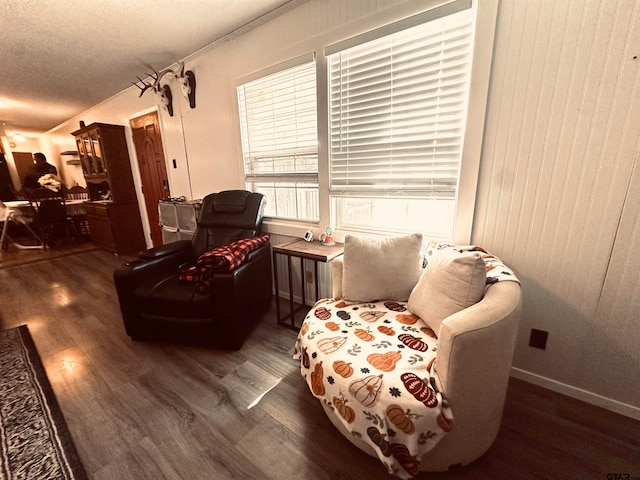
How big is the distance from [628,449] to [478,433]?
0.76 meters

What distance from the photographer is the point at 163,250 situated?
216cm

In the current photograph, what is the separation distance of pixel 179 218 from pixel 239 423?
2409mm

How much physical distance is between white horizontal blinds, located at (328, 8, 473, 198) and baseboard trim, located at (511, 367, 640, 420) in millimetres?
1153

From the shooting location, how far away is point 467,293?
3.54 feet

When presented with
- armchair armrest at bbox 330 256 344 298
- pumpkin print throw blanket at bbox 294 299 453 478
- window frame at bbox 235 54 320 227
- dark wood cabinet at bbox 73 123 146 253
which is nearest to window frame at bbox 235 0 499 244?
window frame at bbox 235 54 320 227

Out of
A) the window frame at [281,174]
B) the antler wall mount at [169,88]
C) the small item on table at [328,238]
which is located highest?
the antler wall mount at [169,88]

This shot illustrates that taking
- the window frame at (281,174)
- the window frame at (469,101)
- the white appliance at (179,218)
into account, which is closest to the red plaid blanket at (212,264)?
the window frame at (281,174)

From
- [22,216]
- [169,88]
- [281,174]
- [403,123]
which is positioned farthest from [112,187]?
[403,123]

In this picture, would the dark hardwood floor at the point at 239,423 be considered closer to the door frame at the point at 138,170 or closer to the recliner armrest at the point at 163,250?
the recliner armrest at the point at 163,250

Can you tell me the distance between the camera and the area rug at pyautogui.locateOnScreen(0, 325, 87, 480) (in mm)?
1095

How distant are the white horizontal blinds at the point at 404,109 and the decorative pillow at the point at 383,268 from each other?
48cm

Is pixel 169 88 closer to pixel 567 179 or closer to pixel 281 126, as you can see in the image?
pixel 281 126

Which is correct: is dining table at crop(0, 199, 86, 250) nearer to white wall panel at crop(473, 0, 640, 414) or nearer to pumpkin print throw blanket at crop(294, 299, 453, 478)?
pumpkin print throw blanket at crop(294, 299, 453, 478)

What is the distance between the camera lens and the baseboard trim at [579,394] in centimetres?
127
